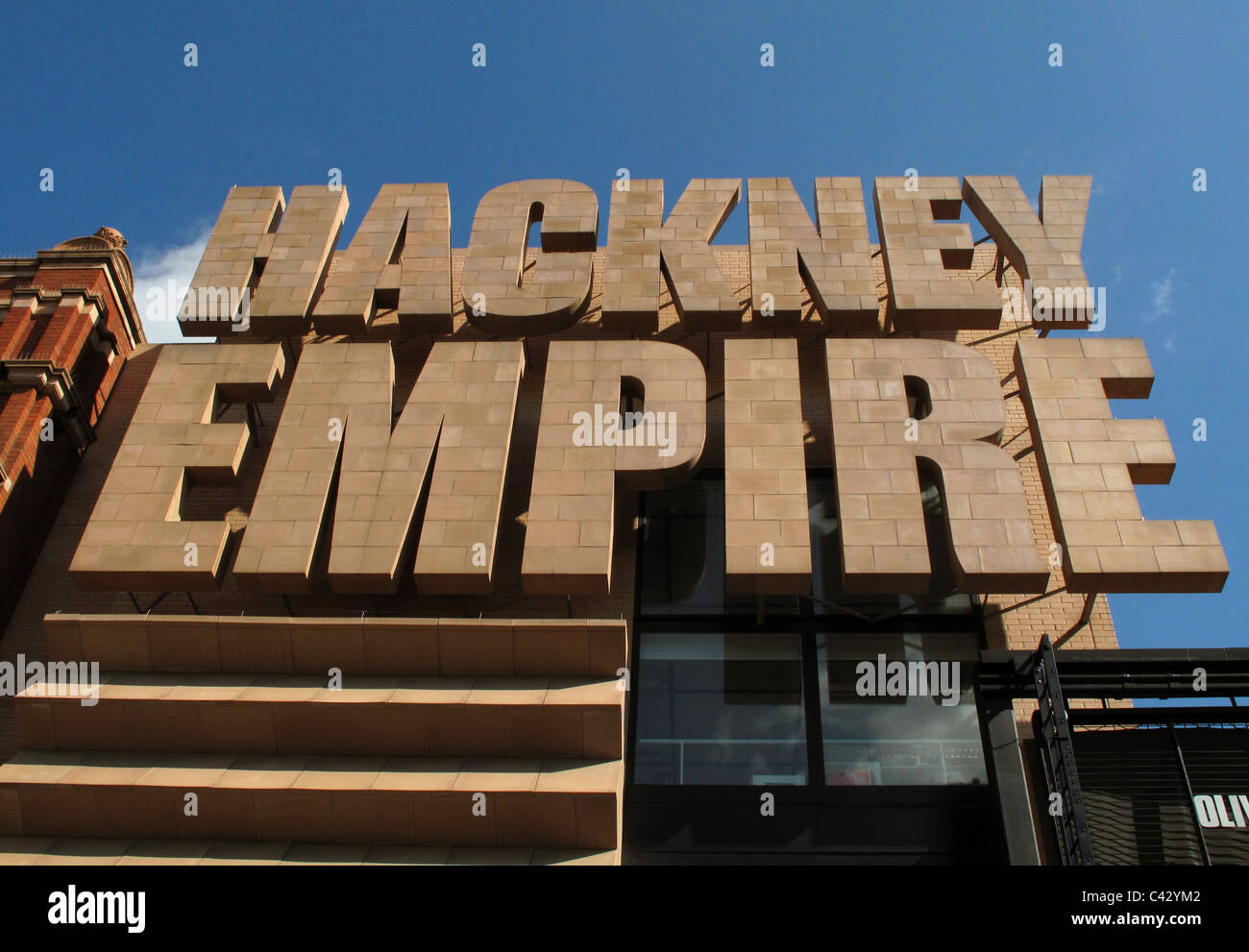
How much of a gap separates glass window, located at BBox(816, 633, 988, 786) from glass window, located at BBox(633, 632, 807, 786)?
600 millimetres

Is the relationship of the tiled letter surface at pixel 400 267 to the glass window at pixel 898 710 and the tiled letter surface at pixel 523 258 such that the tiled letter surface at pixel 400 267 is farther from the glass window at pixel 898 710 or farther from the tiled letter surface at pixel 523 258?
the glass window at pixel 898 710

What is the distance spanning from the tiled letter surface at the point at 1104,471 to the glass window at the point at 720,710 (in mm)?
5127

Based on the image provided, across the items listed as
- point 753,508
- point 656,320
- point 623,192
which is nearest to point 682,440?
point 753,508

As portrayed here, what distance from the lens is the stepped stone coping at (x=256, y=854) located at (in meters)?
14.9

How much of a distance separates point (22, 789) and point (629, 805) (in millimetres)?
9168

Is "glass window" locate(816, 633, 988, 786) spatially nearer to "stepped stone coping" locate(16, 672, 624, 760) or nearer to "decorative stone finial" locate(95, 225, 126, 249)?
"stepped stone coping" locate(16, 672, 624, 760)

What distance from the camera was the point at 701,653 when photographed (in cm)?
1864

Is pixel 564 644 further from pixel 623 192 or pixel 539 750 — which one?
pixel 623 192

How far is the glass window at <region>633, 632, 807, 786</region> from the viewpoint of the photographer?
17188mm
